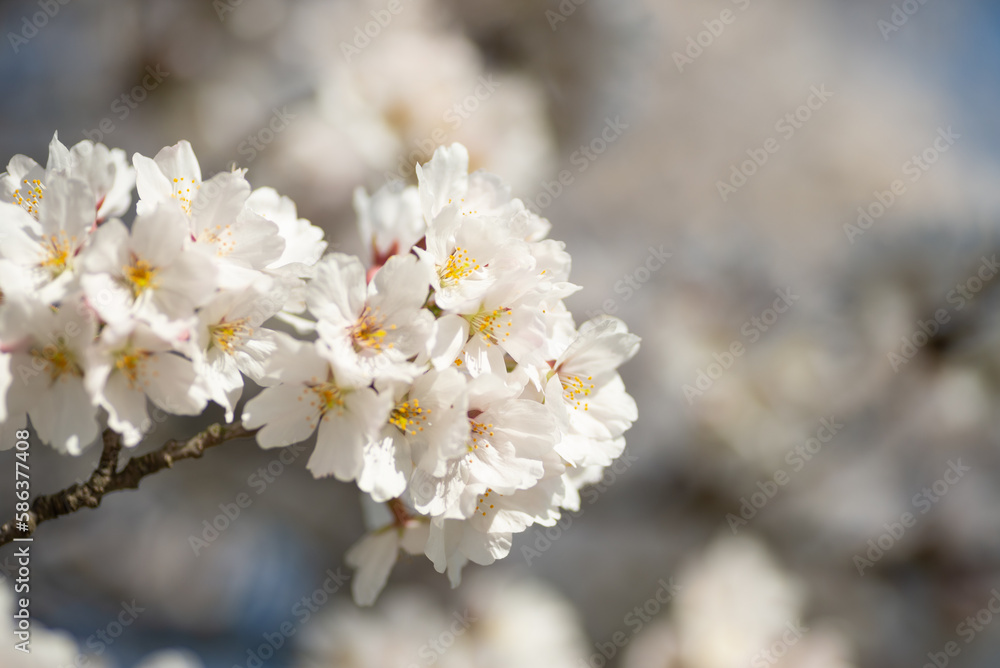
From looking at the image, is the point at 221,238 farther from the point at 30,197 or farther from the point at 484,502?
the point at 484,502

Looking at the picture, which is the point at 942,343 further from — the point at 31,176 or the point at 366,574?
the point at 31,176

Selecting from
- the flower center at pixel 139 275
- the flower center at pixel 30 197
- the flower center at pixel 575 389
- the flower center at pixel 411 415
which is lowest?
the flower center at pixel 30 197

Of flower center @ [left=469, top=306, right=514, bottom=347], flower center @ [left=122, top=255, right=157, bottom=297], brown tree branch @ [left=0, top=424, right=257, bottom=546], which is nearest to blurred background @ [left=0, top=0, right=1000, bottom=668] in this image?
brown tree branch @ [left=0, top=424, right=257, bottom=546]

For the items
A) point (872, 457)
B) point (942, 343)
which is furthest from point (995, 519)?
point (942, 343)

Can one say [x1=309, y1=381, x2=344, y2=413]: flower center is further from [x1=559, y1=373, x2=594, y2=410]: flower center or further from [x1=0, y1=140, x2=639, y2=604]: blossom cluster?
[x1=559, y1=373, x2=594, y2=410]: flower center

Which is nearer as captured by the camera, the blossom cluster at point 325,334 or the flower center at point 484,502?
the blossom cluster at point 325,334

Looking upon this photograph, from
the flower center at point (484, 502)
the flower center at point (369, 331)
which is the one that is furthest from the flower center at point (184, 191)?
the flower center at point (484, 502)

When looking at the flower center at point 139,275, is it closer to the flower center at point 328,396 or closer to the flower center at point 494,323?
the flower center at point 328,396
